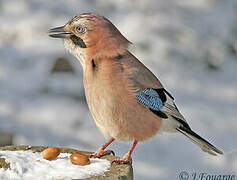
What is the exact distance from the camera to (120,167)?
351 cm

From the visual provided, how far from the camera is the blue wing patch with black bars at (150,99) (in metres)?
3.89

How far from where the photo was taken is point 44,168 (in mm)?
3432

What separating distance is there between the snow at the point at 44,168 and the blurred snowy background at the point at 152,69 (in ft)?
9.40

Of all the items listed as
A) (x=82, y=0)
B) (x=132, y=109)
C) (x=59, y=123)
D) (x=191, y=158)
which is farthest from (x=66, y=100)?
(x=132, y=109)

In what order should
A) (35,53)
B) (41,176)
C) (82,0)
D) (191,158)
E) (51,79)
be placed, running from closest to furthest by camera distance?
(41,176), (191,158), (51,79), (35,53), (82,0)

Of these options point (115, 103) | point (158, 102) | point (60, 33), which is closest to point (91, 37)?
point (60, 33)

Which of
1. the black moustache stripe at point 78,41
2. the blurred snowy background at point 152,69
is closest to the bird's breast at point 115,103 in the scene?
the black moustache stripe at point 78,41

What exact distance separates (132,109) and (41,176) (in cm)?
85

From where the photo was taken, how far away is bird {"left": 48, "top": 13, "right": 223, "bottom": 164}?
376 centimetres

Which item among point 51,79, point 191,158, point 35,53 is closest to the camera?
point 191,158

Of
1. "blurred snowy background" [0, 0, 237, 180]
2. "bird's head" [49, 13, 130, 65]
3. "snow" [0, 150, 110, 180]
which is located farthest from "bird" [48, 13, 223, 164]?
"blurred snowy background" [0, 0, 237, 180]

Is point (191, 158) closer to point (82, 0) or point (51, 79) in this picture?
point (51, 79)

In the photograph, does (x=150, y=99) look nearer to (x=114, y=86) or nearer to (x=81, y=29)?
(x=114, y=86)

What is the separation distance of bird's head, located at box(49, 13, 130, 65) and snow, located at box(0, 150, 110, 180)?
796mm
